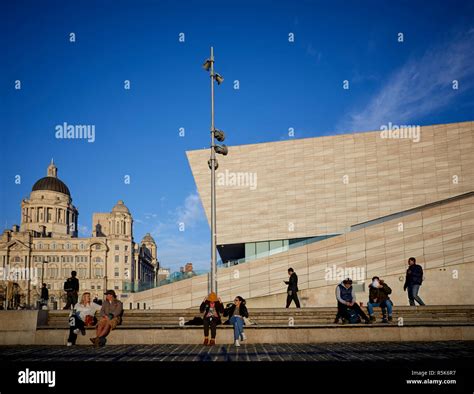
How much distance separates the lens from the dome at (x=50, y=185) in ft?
477

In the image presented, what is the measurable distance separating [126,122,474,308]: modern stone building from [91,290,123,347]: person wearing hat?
2245 cm

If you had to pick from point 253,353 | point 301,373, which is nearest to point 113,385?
point 301,373

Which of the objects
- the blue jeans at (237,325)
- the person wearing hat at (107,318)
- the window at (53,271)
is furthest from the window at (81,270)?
the blue jeans at (237,325)

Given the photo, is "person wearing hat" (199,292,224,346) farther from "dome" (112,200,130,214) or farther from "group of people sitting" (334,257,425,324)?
"dome" (112,200,130,214)

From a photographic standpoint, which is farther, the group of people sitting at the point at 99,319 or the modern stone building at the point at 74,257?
the modern stone building at the point at 74,257

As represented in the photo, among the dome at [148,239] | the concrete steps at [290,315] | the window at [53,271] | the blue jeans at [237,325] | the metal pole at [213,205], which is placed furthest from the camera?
the dome at [148,239]

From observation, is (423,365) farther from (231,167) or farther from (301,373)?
(231,167)

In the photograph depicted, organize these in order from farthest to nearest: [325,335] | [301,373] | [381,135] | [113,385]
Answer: [381,135]
[325,335]
[301,373]
[113,385]

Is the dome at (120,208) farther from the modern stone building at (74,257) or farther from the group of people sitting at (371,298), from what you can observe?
the group of people sitting at (371,298)

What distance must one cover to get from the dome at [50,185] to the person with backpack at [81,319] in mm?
139468

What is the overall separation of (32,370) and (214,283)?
9.88m

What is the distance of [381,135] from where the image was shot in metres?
44.7

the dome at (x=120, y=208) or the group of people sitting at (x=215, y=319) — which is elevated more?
the dome at (x=120, y=208)

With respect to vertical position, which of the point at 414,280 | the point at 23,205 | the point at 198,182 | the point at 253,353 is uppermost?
the point at 23,205
